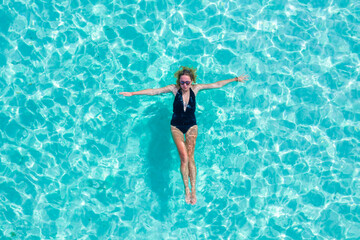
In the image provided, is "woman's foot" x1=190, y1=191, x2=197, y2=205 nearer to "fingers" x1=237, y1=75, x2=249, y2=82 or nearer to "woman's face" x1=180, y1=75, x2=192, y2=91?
"woman's face" x1=180, y1=75, x2=192, y2=91

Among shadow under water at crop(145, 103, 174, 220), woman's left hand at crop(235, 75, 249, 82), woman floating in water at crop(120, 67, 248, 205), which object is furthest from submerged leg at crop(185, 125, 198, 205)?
woman's left hand at crop(235, 75, 249, 82)

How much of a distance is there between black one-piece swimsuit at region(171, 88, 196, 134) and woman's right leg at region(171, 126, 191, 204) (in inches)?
4.2

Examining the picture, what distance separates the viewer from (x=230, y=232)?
304 inches

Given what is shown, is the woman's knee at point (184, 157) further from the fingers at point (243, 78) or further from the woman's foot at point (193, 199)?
the fingers at point (243, 78)

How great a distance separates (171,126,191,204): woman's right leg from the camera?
712cm

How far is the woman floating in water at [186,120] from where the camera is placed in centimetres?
714

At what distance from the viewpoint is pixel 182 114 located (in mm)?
7188

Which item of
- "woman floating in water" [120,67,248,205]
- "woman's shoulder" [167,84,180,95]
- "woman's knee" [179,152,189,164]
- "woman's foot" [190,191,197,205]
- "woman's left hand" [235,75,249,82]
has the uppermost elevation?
"woman's left hand" [235,75,249,82]

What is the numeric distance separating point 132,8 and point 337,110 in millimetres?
4906

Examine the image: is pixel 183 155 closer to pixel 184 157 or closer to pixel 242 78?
pixel 184 157

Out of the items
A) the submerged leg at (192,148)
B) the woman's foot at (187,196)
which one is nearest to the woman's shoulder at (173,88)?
the submerged leg at (192,148)

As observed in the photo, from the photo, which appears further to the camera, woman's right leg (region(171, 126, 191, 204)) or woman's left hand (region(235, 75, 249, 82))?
woman's left hand (region(235, 75, 249, 82))

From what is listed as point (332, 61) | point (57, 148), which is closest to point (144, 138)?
point (57, 148)

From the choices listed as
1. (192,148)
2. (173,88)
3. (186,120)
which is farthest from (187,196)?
(173,88)
